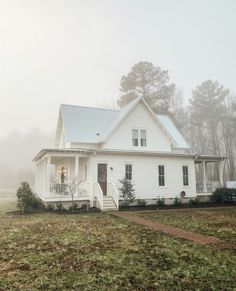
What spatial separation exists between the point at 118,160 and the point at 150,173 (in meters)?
2.66

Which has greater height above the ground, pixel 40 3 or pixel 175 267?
pixel 40 3

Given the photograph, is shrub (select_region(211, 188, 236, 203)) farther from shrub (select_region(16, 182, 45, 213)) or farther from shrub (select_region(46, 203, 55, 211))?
shrub (select_region(16, 182, 45, 213))

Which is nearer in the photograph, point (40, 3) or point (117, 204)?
point (117, 204)

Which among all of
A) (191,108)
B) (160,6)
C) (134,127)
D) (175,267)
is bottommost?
(175,267)

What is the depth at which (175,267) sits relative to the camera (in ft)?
16.3

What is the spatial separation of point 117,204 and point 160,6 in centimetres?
3477

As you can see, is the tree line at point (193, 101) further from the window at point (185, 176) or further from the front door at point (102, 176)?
the front door at point (102, 176)

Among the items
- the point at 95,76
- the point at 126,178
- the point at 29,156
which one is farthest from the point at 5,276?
the point at 29,156

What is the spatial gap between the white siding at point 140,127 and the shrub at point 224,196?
200 inches

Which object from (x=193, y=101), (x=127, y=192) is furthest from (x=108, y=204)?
(x=193, y=101)

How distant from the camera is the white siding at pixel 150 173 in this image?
16.6 metres

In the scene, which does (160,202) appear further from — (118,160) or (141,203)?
(118,160)

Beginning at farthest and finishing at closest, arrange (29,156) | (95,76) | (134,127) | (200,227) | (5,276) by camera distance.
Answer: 1. (29,156)
2. (95,76)
3. (134,127)
4. (200,227)
5. (5,276)

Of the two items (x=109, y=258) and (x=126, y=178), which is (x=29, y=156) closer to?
(x=126, y=178)
